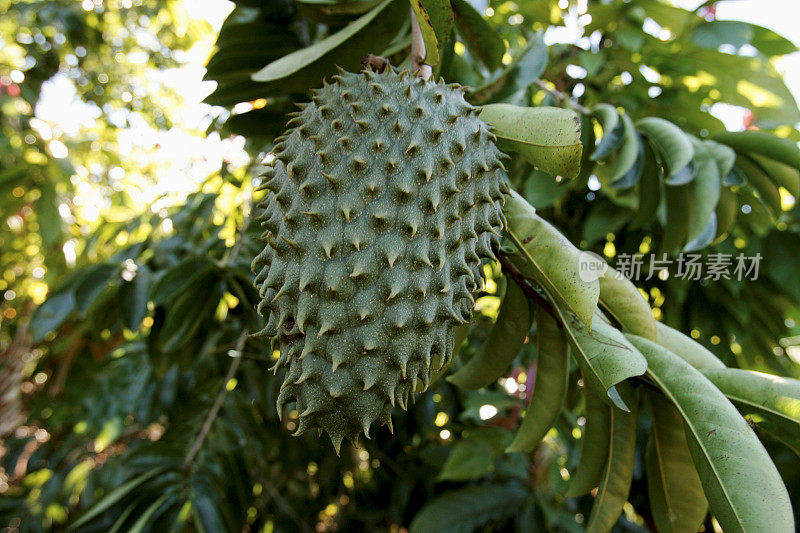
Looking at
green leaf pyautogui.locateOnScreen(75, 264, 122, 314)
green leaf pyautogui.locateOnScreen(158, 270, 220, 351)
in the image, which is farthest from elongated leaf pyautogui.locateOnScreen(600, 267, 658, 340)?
green leaf pyautogui.locateOnScreen(75, 264, 122, 314)

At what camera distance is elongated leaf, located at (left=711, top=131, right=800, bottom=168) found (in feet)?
4.31

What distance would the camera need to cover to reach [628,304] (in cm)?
94

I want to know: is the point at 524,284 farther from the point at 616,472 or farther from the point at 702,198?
the point at 702,198

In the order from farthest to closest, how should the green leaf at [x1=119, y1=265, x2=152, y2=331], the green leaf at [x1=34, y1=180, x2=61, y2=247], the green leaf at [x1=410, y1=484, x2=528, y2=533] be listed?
the green leaf at [x1=34, y1=180, x2=61, y2=247]
the green leaf at [x1=410, y1=484, x2=528, y2=533]
the green leaf at [x1=119, y1=265, x2=152, y2=331]

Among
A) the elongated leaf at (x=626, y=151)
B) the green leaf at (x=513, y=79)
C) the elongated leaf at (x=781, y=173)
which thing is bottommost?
the elongated leaf at (x=781, y=173)

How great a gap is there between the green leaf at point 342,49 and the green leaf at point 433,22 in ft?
0.24

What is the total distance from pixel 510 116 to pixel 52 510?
9.57 ft

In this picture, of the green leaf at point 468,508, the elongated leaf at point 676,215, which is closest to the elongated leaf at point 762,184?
the elongated leaf at point 676,215

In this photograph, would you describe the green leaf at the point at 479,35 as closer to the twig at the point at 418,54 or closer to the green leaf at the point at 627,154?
the twig at the point at 418,54

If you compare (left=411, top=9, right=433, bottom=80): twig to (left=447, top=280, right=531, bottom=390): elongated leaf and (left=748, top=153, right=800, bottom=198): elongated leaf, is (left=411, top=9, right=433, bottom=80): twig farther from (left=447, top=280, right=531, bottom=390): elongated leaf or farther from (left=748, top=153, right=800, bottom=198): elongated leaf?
(left=748, top=153, right=800, bottom=198): elongated leaf

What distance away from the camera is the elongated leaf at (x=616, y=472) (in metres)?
0.96

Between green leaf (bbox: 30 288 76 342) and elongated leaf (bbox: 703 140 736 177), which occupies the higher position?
elongated leaf (bbox: 703 140 736 177)

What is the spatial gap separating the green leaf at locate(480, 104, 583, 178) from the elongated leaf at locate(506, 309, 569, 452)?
0.30 metres

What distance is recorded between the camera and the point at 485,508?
199cm
